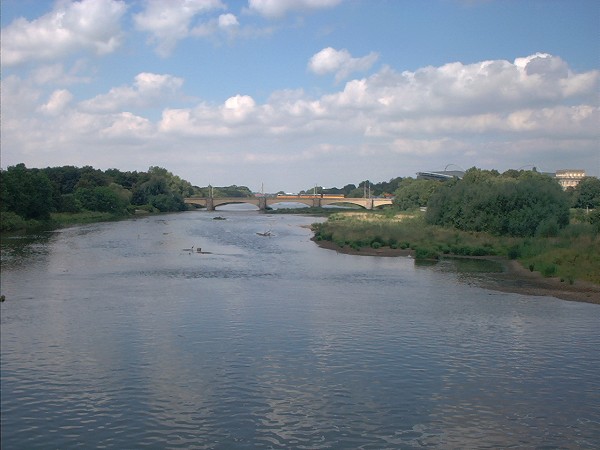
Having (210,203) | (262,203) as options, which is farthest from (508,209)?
(262,203)

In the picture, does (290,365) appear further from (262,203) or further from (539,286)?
(262,203)

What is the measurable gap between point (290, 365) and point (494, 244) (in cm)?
4203

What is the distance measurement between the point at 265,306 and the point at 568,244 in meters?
30.1

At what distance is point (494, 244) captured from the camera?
57062 mm

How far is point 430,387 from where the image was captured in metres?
17.6

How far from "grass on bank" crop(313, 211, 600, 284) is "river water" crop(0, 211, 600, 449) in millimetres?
8940

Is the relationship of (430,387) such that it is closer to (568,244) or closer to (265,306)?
(265,306)

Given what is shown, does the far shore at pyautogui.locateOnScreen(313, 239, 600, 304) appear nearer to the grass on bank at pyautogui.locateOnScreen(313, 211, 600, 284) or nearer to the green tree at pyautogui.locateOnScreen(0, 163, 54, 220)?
the grass on bank at pyautogui.locateOnScreen(313, 211, 600, 284)

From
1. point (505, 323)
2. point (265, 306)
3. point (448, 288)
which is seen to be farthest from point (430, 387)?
point (448, 288)

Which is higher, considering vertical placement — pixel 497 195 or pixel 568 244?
pixel 497 195

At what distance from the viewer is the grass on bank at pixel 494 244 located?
1606 inches

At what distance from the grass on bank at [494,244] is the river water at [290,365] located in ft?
29.3

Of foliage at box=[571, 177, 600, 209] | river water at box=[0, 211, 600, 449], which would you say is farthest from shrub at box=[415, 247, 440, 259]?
foliage at box=[571, 177, 600, 209]

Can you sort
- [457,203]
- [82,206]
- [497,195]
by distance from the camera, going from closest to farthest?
[497,195]
[457,203]
[82,206]
